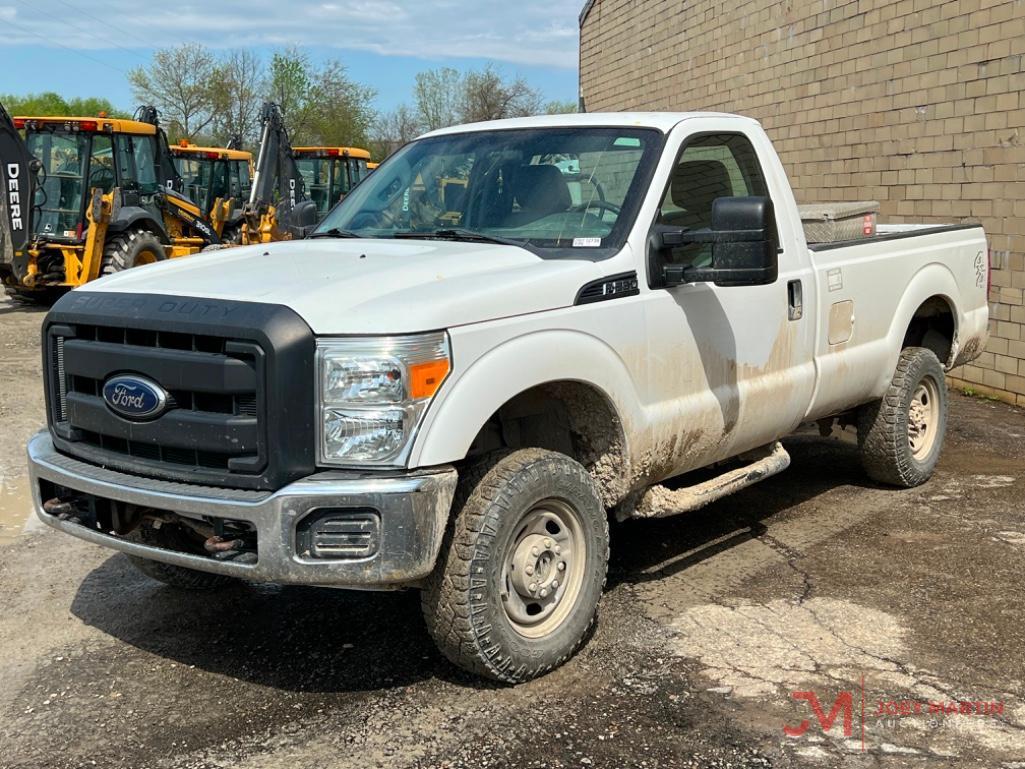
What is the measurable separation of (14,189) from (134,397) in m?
12.8

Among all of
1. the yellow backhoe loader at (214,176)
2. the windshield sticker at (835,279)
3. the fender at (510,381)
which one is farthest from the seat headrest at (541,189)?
A: the yellow backhoe loader at (214,176)

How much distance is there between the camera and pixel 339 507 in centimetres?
371

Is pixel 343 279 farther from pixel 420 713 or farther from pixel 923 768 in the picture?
pixel 923 768

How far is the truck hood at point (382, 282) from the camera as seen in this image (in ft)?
12.4

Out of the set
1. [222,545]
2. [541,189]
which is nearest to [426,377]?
[222,545]

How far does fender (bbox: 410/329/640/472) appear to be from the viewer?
3.80 metres

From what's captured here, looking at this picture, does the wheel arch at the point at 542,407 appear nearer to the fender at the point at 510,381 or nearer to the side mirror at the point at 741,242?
the fender at the point at 510,381

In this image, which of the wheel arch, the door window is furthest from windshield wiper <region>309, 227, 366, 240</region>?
the door window

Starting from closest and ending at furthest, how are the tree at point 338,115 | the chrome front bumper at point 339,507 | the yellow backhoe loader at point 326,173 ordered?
the chrome front bumper at point 339,507, the yellow backhoe loader at point 326,173, the tree at point 338,115

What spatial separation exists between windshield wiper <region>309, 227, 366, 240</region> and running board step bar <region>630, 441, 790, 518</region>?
183cm

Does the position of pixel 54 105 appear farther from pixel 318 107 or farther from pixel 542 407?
pixel 542 407

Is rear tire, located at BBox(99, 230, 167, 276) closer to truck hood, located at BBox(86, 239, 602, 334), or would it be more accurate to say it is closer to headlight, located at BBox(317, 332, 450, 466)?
truck hood, located at BBox(86, 239, 602, 334)

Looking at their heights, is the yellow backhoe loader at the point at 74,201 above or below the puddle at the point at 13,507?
above

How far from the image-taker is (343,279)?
4.09 meters
